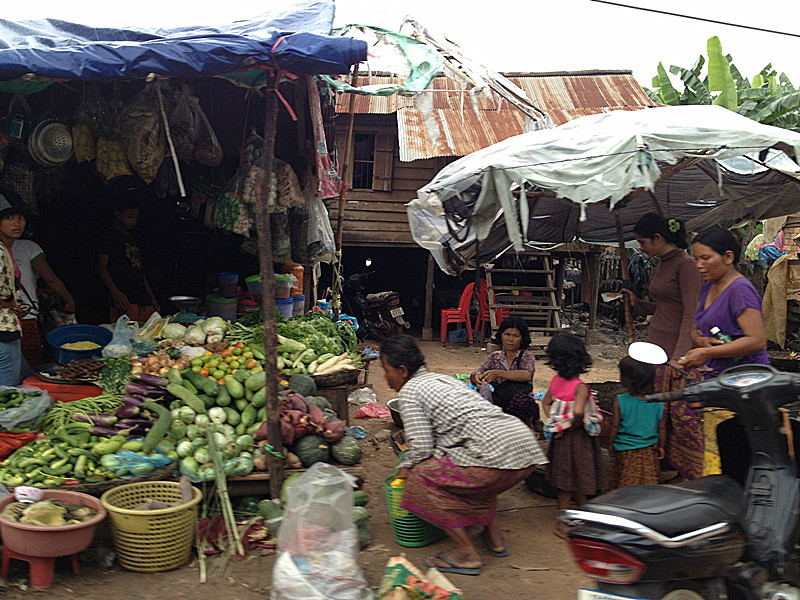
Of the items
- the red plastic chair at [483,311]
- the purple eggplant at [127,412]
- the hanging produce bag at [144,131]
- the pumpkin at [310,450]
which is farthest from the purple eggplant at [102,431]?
the red plastic chair at [483,311]

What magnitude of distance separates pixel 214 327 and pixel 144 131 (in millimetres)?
1866

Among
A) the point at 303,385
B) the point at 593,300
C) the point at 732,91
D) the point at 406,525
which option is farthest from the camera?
the point at 593,300

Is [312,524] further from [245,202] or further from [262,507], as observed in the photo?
[245,202]

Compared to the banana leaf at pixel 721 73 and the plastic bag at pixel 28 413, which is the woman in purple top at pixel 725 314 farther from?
the banana leaf at pixel 721 73

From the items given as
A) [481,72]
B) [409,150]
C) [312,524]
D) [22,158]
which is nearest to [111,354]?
[22,158]

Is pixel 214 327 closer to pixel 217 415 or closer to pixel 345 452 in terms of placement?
pixel 217 415

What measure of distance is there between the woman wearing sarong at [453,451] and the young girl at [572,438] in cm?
71

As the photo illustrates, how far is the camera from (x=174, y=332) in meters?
5.80

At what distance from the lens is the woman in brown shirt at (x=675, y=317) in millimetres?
4473

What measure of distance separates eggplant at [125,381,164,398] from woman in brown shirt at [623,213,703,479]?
154 inches

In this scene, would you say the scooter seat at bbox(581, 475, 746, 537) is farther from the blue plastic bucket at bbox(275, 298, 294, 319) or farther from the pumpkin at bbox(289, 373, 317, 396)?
the blue plastic bucket at bbox(275, 298, 294, 319)

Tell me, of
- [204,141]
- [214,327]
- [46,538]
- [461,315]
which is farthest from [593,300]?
[46,538]

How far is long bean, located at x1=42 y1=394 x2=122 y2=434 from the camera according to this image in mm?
4438

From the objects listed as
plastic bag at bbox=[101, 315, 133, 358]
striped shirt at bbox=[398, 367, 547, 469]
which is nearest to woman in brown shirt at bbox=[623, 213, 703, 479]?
striped shirt at bbox=[398, 367, 547, 469]
